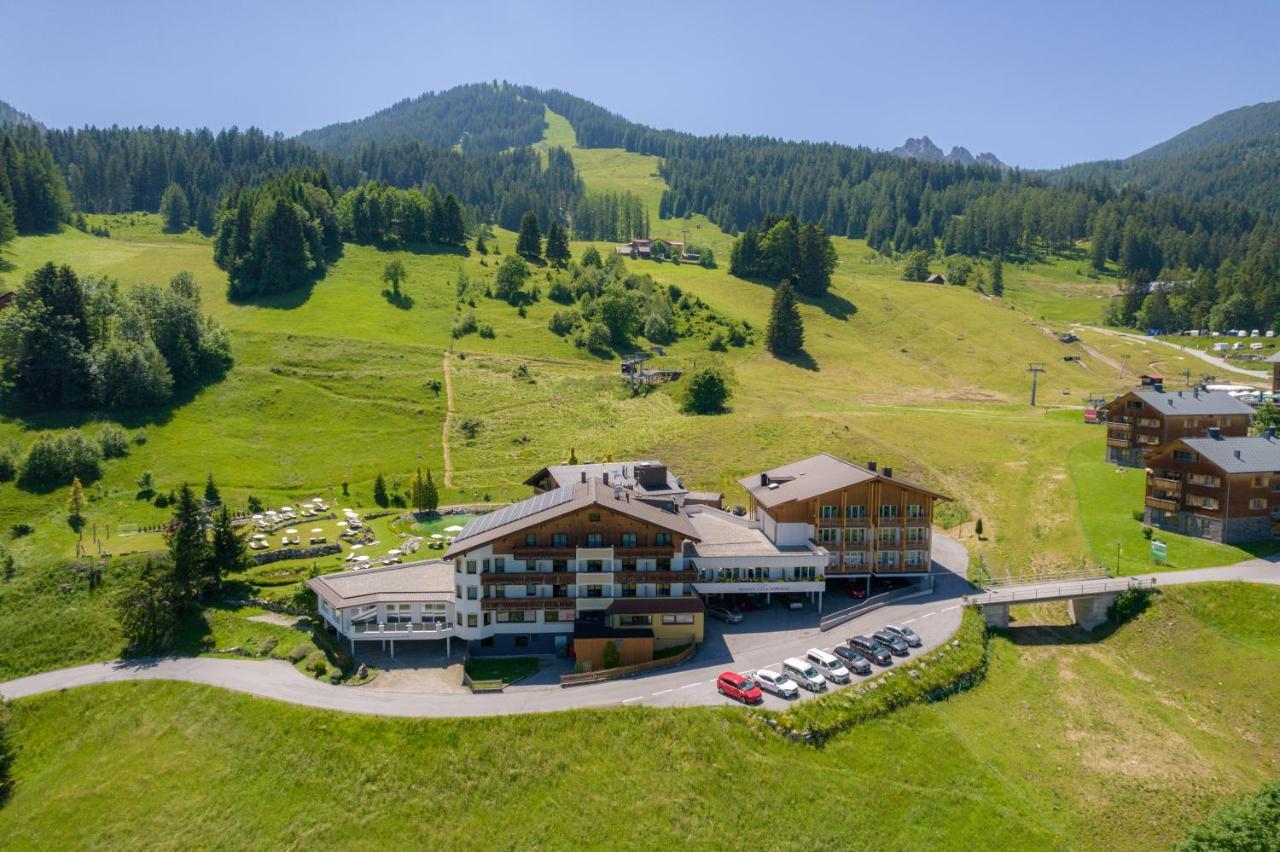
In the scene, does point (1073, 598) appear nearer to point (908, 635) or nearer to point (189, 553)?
point (908, 635)

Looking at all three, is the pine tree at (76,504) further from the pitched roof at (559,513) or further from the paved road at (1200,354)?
the paved road at (1200,354)

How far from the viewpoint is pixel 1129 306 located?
186375 mm

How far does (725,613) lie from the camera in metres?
60.0

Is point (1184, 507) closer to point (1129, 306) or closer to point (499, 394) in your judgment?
point (499, 394)

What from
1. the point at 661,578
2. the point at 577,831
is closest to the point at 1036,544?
the point at 661,578

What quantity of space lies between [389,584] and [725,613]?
2437cm

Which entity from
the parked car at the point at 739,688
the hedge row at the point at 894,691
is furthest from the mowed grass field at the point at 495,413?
the parked car at the point at 739,688

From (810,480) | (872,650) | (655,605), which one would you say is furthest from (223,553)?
(872,650)

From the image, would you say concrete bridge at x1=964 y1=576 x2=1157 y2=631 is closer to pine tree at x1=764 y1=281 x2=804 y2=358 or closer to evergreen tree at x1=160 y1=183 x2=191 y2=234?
pine tree at x1=764 y1=281 x2=804 y2=358

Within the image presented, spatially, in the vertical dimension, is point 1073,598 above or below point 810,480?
below

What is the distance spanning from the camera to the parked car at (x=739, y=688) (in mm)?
47625

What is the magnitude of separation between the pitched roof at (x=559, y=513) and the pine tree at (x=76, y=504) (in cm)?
3970

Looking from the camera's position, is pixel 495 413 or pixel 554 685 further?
pixel 495 413

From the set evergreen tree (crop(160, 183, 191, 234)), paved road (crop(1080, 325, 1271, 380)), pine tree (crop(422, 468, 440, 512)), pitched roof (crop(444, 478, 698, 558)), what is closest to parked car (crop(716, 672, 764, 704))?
pitched roof (crop(444, 478, 698, 558))
